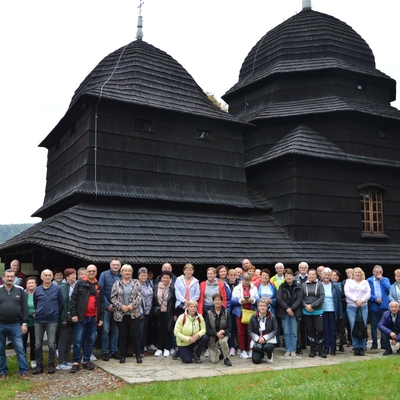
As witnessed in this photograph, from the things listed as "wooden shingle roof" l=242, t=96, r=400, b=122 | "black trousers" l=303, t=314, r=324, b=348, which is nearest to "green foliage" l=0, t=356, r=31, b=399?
"black trousers" l=303, t=314, r=324, b=348

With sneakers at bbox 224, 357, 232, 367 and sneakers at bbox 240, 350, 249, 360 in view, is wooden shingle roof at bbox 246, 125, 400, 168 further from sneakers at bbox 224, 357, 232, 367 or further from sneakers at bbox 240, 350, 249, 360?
sneakers at bbox 224, 357, 232, 367

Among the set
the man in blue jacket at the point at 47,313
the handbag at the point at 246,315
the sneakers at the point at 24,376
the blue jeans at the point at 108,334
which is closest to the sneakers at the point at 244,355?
the handbag at the point at 246,315

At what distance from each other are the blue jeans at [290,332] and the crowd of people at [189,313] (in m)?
0.02

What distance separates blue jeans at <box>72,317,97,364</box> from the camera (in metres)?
7.83

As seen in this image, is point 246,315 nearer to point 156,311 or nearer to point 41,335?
point 156,311

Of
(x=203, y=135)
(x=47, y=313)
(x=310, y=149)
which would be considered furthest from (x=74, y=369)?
(x=310, y=149)

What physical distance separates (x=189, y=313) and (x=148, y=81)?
8.81 meters

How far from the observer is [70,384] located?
6.90m

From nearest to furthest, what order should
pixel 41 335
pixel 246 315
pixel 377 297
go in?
1. pixel 41 335
2. pixel 246 315
3. pixel 377 297

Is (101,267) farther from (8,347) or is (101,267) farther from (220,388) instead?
(220,388)

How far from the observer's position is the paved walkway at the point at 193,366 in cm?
713

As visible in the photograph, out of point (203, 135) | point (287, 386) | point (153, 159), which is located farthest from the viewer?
point (203, 135)

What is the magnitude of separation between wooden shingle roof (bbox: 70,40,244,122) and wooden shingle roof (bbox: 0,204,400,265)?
3.33 m

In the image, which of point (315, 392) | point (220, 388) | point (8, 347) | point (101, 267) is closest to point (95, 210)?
point (101, 267)
